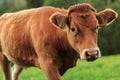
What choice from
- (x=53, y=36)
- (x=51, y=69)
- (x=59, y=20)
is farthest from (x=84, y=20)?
(x=51, y=69)

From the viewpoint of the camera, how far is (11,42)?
1020cm

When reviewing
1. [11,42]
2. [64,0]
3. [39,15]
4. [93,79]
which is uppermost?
[39,15]

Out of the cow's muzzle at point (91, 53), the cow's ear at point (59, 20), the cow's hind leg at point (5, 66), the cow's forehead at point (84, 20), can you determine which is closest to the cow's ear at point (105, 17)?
the cow's forehead at point (84, 20)

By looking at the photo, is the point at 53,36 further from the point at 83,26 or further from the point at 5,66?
the point at 5,66

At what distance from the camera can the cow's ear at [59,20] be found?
863 cm

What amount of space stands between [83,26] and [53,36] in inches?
36.7

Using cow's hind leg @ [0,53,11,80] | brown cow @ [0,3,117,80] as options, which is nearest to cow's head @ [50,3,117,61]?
brown cow @ [0,3,117,80]

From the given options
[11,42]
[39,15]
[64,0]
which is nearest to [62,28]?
[39,15]

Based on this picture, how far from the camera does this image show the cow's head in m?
8.20

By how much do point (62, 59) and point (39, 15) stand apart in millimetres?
938

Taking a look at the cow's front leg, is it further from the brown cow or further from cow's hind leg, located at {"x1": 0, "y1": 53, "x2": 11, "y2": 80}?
cow's hind leg, located at {"x1": 0, "y1": 53, "x2": 11, "y2": 80}

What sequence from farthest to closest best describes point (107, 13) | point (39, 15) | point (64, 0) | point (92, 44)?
point (64, 0)
point (39, 15)
point (107, 13)
point (92, 44)

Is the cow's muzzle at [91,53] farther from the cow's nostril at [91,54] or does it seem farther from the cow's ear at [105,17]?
the cow's ear at [105,17]

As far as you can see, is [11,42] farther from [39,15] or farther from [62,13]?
[62,13]
